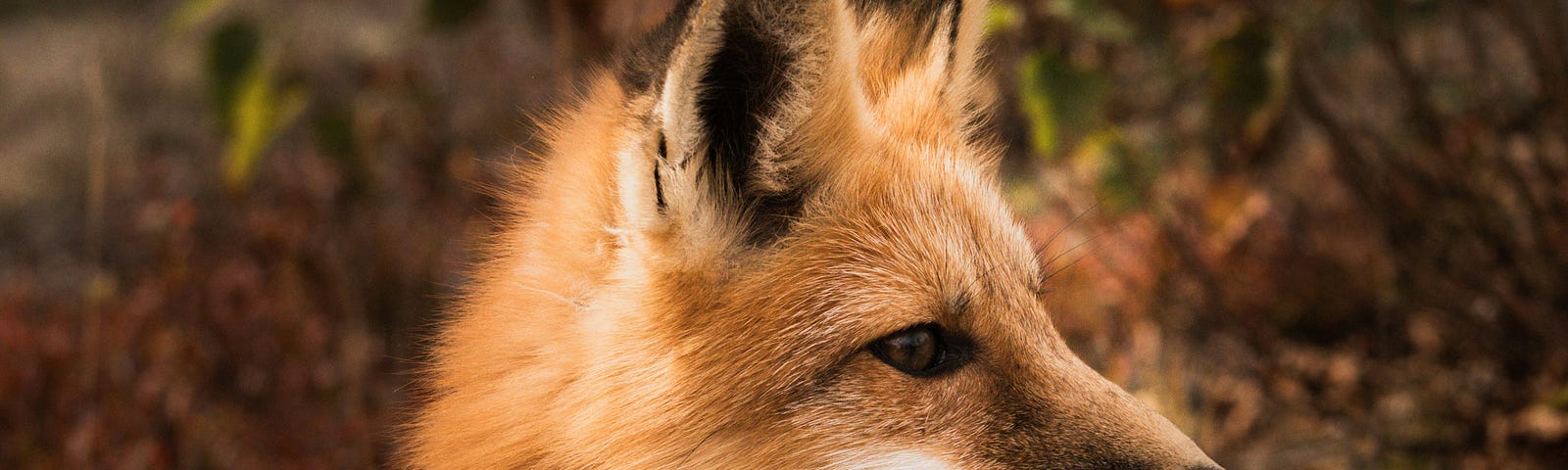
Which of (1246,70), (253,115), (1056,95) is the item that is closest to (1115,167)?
(1246,70)

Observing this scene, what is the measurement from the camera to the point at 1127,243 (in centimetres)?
682

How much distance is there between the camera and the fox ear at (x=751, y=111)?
2072mm

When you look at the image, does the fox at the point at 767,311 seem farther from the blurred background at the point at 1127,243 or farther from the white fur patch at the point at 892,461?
the blurred background at the point at 1127,243

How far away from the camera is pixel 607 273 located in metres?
2.40

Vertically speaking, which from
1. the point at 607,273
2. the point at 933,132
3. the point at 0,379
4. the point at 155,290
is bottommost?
the point at 0,379

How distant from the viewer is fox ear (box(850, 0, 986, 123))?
287 cm

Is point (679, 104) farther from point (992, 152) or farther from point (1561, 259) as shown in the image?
point (1561, 259)

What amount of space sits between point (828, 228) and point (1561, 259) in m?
3.41

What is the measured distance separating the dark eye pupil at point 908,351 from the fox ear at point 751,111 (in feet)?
1.09

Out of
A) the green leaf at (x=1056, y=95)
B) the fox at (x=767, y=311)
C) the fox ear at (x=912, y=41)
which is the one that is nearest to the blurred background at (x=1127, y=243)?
the green leaf at (x=1056, y=95)

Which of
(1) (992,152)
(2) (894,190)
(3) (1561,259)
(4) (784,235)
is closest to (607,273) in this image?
(4) (784,235)

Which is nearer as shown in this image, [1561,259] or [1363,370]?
[1561,259]

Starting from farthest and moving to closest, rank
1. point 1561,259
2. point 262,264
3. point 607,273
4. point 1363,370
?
1. point 262,264
2. point 1363,370
3. point 1561,259
4. point 607,273

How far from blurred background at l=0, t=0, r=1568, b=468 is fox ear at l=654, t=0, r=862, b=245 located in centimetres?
85
